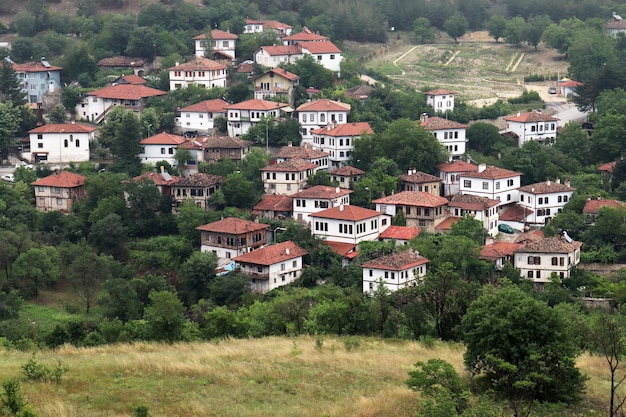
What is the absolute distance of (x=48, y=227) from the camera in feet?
158

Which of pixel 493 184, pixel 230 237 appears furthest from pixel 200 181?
pixel 493 184

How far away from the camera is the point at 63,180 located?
50281 millimetres

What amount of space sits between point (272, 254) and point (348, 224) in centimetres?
361

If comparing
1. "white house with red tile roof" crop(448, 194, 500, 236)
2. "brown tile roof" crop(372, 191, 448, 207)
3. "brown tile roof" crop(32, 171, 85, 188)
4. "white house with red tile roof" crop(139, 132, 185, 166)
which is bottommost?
"white house with red tile roof" crop(448, 194, 500, 236)

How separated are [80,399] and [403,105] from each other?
40.5 meters

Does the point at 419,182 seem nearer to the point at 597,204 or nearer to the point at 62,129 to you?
the point at 597,204

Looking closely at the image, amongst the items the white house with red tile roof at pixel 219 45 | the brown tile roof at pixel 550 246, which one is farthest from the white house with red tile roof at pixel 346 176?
the white house with red tile roof at pixel 219 45

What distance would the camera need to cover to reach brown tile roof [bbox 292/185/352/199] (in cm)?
4738

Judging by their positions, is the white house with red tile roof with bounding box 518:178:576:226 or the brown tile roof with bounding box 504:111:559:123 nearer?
the white house with red tile roof with bounding box 518:178:576:226

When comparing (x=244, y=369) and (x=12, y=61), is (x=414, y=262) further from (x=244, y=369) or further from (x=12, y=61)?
(x=12, y=61)

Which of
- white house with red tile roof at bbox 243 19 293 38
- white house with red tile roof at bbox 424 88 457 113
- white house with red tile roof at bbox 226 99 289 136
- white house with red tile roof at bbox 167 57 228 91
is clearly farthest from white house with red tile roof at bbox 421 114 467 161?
white house with red tile roof at bbox 243 19 293 38

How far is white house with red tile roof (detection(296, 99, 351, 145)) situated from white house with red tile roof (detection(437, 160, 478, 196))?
6771 mm

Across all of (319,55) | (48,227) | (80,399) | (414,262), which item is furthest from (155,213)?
(80,399)

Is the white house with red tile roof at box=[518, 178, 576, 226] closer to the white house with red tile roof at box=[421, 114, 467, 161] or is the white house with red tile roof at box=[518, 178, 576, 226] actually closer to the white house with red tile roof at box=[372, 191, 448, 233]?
the white house with red tile roof at box=[372, 191, 448, 233]
